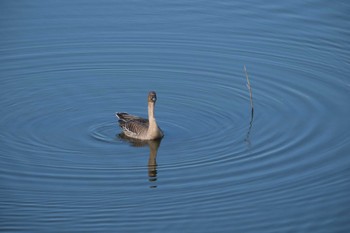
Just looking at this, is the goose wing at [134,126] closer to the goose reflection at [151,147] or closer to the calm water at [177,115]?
the goose reflection at [151,147]

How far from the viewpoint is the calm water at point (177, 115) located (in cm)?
1608

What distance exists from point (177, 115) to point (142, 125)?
1.05 metres

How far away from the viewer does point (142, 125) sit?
20.4 m

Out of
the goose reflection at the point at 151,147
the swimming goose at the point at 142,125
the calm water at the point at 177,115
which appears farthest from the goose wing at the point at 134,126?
the calm water at the point at 177,115

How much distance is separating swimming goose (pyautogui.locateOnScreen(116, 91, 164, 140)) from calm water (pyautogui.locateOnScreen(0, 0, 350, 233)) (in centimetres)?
26

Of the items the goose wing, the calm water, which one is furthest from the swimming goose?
the calm water

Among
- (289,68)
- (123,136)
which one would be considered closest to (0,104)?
(123,136)

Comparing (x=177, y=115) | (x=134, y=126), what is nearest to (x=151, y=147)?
(x=134, y=126)

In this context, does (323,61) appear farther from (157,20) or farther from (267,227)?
(267,227)

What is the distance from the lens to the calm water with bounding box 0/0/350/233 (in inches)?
633

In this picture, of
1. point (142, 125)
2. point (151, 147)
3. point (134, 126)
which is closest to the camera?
point (151, 147)

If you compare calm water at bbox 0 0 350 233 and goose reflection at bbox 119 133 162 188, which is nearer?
calm water at bbox 0 0 350 233

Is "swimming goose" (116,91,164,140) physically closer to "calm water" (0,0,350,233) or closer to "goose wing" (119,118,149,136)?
"goose wing" (119,118,149,136)

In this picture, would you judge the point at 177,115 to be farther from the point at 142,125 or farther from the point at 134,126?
the point at 134,126
